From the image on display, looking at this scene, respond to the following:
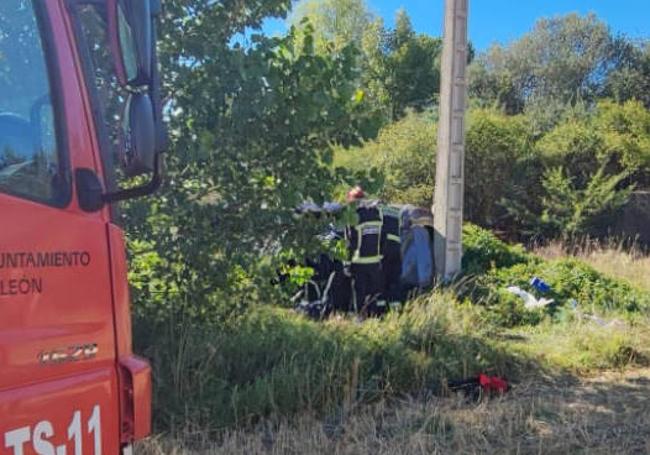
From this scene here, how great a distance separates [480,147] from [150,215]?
1210 centimetres

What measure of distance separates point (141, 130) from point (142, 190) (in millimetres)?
181

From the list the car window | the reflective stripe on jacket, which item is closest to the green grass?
the reflective stripe on jacket

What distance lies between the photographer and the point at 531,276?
9859mm

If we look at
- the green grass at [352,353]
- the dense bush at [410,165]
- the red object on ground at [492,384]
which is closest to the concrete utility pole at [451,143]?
the green grass at [352,353]

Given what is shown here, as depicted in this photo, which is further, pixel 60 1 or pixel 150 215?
pixel 150 215

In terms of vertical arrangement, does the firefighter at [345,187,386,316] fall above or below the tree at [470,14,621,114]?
below

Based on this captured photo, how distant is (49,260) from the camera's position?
2018mm

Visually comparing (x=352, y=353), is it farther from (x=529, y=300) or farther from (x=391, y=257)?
(x=529, y=300)

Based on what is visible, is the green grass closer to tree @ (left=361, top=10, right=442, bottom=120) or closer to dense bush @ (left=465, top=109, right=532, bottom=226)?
dense bush @ (left=465, top=109, right=532, bottom=226)

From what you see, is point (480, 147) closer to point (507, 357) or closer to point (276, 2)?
point (507, 357)

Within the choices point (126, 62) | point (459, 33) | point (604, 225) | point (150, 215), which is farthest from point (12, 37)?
point (604, 225)

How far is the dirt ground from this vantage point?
14.4 feet

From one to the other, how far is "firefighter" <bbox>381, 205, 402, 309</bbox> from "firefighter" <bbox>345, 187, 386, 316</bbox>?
0.34 metres

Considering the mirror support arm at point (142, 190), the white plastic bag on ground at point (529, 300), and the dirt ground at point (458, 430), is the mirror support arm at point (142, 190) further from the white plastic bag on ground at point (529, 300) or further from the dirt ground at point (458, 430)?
the white plastic bag on ground at point (529, 300)
